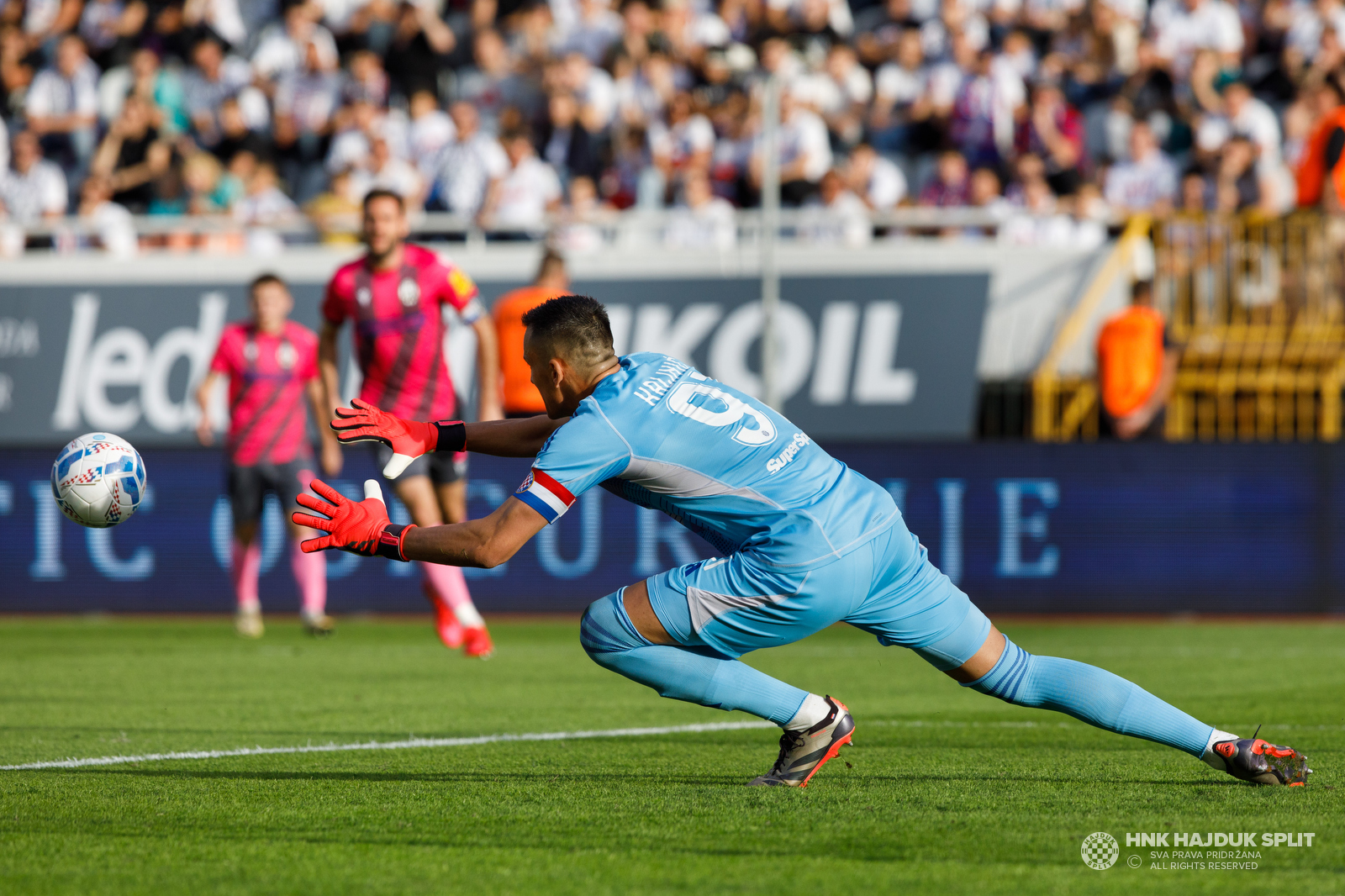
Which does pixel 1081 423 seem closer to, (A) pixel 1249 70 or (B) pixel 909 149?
(B) pixel 909 149

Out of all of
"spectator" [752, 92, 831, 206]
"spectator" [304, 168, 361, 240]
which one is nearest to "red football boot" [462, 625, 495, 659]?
"spectator" [304, 168, 361, 240]

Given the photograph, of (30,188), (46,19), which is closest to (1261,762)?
(30,188)

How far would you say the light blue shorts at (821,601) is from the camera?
16.4 ft

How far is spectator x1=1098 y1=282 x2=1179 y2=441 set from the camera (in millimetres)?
14391

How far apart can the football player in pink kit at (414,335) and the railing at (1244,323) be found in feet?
23.2

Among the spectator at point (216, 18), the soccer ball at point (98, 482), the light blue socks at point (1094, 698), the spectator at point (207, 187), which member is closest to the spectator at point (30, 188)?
the spectator at point (207, 187)

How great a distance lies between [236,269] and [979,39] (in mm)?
8061

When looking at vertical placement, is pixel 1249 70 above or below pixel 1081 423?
above

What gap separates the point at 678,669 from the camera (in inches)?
205

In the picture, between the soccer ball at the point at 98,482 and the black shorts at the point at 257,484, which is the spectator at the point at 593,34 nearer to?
the black shorts at the point at 257,484

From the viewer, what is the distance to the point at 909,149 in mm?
17422

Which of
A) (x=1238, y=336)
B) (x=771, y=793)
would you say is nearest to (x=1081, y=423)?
(x=1238, y=336)

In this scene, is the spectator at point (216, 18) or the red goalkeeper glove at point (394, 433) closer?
the red goalkeeper glove at point (394, 433)

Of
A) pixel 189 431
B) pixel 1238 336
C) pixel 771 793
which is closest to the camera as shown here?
pixel 771 793
